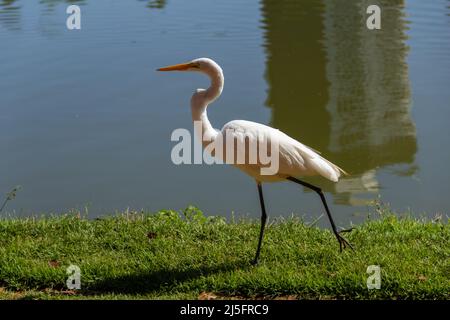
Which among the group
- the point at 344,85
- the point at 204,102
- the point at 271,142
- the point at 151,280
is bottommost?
the point at 151,280

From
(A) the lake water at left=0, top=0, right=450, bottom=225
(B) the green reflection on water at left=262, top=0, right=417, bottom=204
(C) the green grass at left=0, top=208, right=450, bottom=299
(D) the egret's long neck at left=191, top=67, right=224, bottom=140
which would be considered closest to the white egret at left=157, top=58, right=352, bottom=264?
(D) the egret's long neck at left=191, top=67, right=224, bottom=140

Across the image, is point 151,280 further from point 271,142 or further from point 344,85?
point 344,85

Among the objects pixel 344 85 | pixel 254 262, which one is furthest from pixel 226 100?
pixel 254 262

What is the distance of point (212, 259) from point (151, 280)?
1.81 ft

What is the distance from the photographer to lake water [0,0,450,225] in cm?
903

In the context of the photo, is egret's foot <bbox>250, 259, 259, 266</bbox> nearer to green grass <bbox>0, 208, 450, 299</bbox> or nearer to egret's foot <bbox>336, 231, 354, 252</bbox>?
green grass <bbox>0, 208, 450, 299</bbox>

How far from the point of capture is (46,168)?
1006 centimetres

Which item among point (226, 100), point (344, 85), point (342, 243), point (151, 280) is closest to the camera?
point (151, 280)

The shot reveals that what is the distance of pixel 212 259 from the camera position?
6059mm

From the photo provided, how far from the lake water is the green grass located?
64.7 inches

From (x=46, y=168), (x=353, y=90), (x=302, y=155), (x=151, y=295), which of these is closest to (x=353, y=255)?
(x=302, y=155)

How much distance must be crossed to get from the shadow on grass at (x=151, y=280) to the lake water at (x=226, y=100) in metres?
2.45

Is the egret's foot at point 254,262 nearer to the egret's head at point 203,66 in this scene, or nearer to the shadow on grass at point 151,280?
the shadow on grass at point 151,280

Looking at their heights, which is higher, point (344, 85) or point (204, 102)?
point (204, 102)
